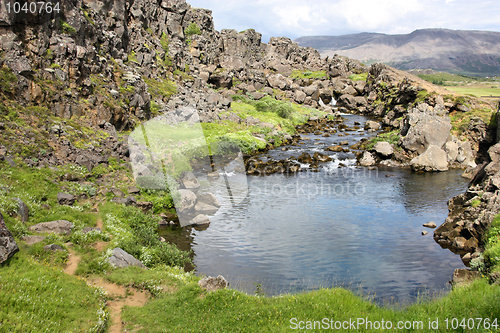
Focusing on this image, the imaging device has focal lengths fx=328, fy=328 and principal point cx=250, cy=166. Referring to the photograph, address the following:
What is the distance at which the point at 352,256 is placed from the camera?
71.9ft

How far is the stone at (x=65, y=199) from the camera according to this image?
2003 centimetres

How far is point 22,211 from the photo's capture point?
55.4 ft

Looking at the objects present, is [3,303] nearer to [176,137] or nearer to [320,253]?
[320,253]

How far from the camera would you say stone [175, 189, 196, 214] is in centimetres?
2731

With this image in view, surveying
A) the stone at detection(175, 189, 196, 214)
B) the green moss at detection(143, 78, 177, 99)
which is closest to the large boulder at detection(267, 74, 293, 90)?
the green moss at detection(143, 78, 177, 99)

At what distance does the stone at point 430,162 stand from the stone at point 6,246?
4231cm

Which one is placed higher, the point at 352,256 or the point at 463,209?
the point at 463,209

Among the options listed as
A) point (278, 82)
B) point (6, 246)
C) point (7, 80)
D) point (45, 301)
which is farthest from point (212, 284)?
point (278, 82)

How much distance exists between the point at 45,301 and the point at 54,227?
716cm

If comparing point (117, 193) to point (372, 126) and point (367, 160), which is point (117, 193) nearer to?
point (367, 160)

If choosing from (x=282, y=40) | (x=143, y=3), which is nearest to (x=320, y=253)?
(x=143, y=3)

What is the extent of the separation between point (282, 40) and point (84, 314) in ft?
575

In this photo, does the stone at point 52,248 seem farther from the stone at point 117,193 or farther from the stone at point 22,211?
the stone at point 117,193

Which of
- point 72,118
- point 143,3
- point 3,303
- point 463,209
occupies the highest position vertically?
point 143,3
